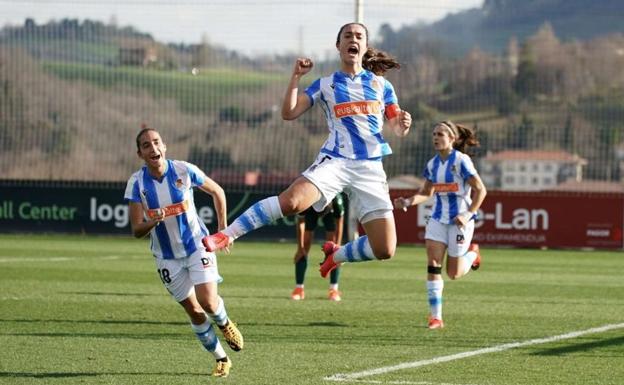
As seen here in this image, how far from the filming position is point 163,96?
4112cm

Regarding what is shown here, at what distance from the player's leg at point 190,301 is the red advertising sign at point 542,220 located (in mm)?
21388

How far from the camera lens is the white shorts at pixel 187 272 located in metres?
9.95

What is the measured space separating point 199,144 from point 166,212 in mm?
29450

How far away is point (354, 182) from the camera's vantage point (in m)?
10.2

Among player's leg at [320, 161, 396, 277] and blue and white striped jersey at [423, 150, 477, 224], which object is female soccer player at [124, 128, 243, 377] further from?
blue and white striped jersey at [423, 150, 477, 224]

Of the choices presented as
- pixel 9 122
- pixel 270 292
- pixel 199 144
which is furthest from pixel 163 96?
pixel 270 292

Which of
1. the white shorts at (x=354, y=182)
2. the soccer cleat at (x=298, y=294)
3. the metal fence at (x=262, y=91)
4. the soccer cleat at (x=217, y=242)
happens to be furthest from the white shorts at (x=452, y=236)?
the metal fence at (x=262, y=91)

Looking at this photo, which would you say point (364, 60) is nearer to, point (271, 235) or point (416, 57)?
point (271, 235)

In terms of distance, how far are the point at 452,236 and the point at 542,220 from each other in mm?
18006

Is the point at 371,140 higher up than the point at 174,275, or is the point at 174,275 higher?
the point at 371,140

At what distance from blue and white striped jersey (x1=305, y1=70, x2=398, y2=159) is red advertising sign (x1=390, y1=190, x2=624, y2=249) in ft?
68.5

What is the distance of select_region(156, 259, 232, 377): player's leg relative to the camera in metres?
9.95

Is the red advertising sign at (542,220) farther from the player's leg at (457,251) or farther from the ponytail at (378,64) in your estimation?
the ponytail at (378,64)

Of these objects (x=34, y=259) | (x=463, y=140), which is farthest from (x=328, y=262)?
(x=34, y=259)
